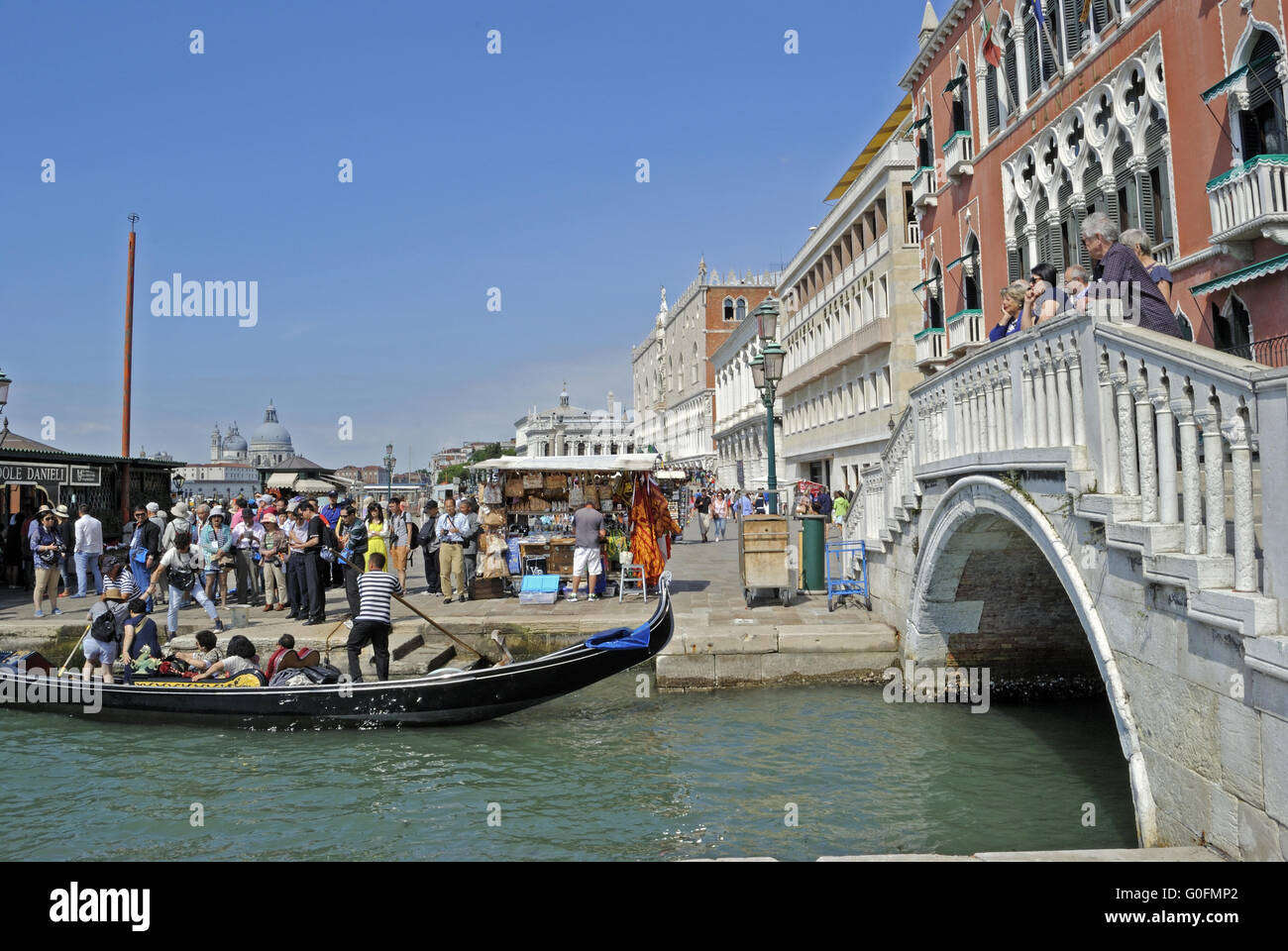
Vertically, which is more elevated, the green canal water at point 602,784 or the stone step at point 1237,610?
the stone step at point 1237,610

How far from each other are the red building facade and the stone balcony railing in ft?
3.91

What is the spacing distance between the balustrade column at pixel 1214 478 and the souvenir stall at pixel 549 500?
32.1 feet

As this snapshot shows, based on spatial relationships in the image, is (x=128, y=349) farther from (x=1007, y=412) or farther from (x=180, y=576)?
(x=1007, y=412)

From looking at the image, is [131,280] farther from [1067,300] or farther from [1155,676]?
[1155,676]

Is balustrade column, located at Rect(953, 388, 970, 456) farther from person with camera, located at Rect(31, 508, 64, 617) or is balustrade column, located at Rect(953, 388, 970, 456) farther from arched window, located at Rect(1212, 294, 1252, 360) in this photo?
person with camera, located at Rect(31, 508, 64, 617)

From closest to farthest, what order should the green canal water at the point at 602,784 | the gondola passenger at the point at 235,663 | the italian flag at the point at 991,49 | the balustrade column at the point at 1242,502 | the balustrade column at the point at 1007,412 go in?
the balustrade column at the point at 1242,502 → the green canal water at the point at 602,784 → the balustrade column at the point at 1007,412 → the gondola passenger at the point at 235,663 → the italian flag at the point at 991,49

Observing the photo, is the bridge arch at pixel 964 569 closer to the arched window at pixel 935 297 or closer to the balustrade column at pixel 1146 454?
the balustrade column at pixel 1146 454

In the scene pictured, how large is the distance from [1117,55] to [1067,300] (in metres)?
9.86

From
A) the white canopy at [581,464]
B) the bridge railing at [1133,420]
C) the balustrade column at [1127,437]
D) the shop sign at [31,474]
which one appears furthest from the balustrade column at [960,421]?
the shop sign at [31,474]

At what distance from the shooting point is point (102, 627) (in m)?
10.1

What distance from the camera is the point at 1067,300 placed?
6504mm

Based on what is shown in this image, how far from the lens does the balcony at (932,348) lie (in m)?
21.9

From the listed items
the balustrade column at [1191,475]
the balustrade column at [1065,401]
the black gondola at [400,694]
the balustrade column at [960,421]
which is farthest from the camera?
the black gondola at [400,694]
